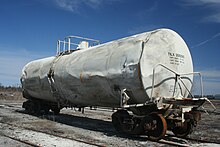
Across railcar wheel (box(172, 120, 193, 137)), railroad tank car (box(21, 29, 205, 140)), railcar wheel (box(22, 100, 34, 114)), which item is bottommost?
railcar wheel (box(172, 120, 193, 137))

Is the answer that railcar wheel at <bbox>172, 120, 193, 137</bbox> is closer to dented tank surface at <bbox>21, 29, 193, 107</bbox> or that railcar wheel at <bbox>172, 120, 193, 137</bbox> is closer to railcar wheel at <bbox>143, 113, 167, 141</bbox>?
dented tank surface at <bbox>21, 29, 193, 107</bbox>

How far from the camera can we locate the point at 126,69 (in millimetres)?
8492

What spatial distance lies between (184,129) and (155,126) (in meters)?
1.38

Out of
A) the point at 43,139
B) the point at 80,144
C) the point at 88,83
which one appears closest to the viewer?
the point at 80,144

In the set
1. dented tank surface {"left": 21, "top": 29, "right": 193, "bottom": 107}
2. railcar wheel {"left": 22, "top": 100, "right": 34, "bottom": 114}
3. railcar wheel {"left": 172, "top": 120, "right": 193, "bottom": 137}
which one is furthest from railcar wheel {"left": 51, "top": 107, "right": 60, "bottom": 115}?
railcar wheel {"left": 172, "top": 120, "right": 193, "bottom": 137}

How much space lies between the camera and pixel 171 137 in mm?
9102

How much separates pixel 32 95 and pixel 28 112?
147cm

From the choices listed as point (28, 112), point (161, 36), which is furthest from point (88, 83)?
point (28, 112)

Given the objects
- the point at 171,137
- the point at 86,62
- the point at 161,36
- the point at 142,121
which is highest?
the point at 161,36

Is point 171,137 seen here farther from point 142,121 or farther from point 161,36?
point 161,36

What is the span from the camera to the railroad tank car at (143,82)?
8.12 metres

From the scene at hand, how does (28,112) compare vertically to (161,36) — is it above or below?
below

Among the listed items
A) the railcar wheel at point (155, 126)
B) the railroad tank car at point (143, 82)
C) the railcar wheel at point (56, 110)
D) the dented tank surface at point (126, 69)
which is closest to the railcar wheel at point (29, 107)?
the railcar wheel at point (56, 110)

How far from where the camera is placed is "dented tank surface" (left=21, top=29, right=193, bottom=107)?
8.24 m
